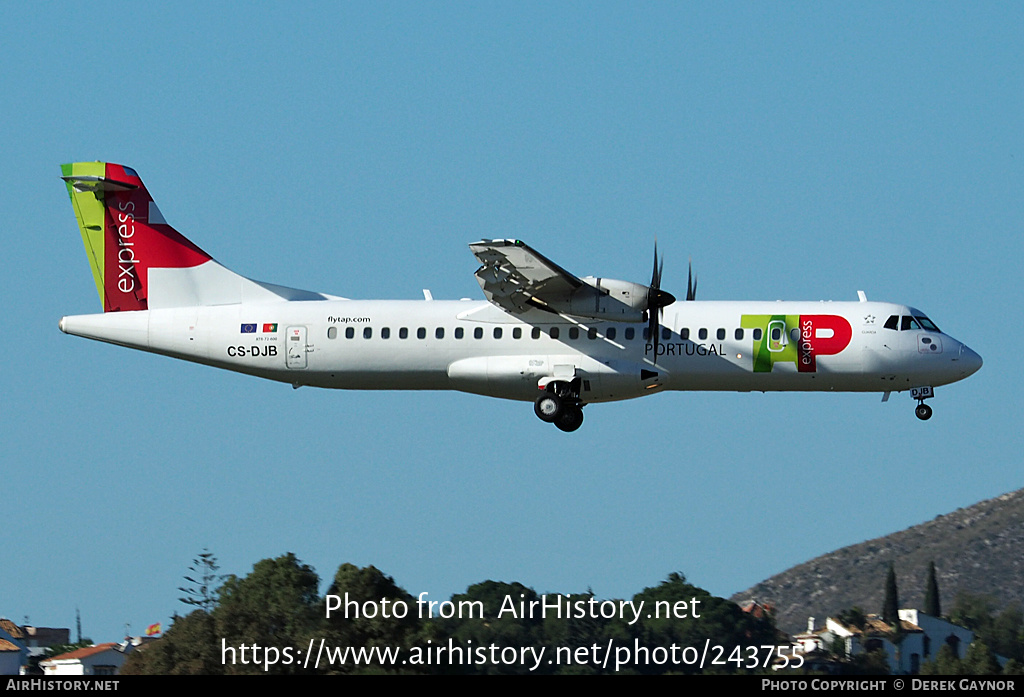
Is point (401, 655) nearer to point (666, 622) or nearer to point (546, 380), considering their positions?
point (546, 380)

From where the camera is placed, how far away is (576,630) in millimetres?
50344

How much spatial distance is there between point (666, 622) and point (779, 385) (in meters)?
22.6

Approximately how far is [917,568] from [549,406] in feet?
206

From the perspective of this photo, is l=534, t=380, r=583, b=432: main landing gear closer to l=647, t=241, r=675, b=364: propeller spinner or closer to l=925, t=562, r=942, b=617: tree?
l=647, t=241, r=675, b=364: propeller spinner

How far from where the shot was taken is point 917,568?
90.0 m

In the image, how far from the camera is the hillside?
83812mm

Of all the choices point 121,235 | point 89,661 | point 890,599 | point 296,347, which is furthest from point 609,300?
point 890,599

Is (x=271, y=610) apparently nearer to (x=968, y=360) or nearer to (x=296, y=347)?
(x=296, y=347)

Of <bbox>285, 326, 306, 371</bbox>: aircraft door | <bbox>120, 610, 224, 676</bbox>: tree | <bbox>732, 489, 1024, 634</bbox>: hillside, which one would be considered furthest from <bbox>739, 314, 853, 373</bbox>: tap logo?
<bbox>732, 489, 1024, 634</bbox>: hillside

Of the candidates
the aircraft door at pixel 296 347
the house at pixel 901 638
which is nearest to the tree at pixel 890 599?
the house at pixel 901 638

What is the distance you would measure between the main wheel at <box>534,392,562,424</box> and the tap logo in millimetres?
4959

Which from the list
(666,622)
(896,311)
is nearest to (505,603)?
(666,622)

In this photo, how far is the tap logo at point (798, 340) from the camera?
3378cm

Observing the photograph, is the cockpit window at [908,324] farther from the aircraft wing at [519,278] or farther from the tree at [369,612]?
the tree at [369,612]
